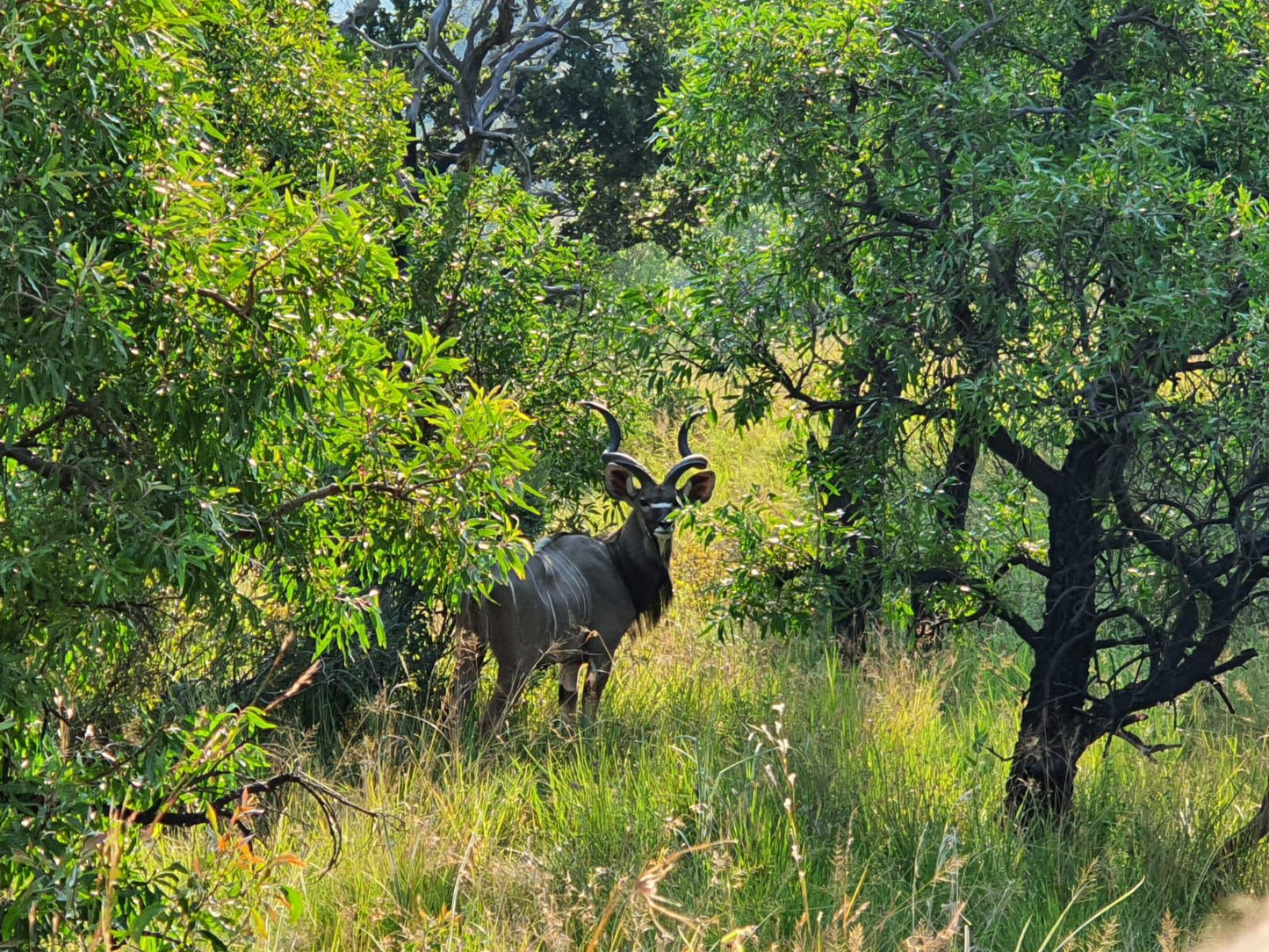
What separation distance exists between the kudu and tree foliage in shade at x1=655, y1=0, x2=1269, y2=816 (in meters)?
1.39

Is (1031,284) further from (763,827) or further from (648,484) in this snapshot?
(648,484)

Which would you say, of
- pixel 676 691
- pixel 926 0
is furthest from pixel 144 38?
pixel 676 691

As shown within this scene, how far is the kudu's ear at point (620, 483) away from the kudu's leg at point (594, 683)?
91 cm

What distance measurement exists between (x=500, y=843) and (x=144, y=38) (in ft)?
12.3

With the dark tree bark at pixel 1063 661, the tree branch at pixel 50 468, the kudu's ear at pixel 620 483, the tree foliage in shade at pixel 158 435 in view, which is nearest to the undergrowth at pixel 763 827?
the dark tree bark at pixel 1063 661

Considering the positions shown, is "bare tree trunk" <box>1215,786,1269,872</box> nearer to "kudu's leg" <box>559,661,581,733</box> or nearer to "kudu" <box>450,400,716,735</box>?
"kudu" <box>450,400,716,735</box>

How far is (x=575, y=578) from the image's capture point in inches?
312

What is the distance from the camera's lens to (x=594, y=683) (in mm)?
7629

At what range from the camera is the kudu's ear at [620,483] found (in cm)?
810

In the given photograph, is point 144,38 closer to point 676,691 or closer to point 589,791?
point 589,791

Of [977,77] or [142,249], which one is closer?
[142,249]

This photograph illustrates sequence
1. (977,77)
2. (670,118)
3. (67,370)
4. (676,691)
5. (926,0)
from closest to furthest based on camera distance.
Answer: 1. (67,370)
2. (977,77)
3. (926,0)
4. (670,118)
5. (676,691)

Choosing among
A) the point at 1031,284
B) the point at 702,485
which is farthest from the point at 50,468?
the point at 702,485

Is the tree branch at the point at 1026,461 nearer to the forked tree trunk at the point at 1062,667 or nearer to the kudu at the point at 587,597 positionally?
the forked tree trunk at the point at 1062,667
